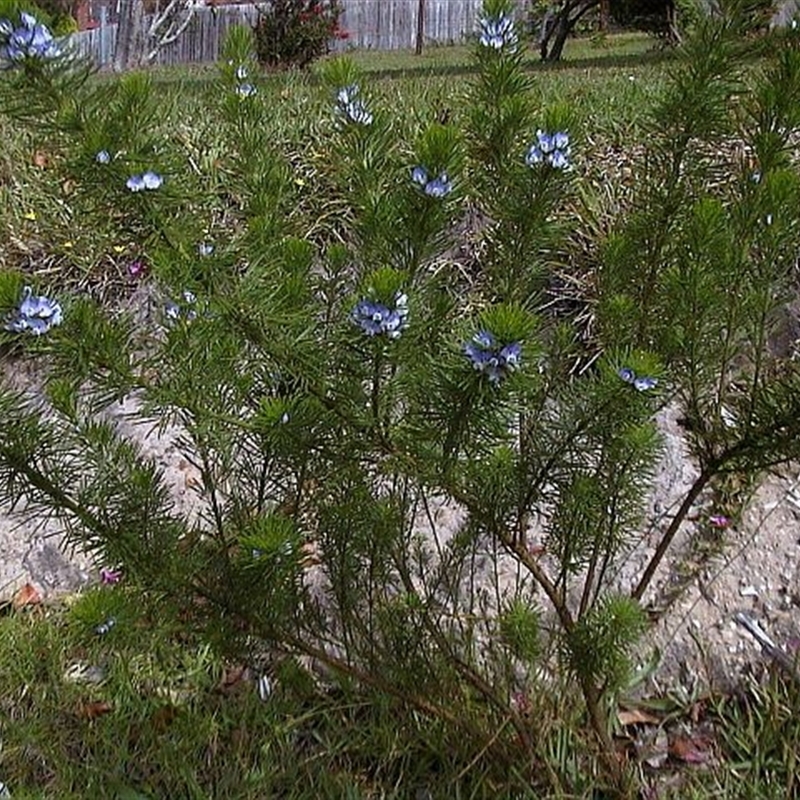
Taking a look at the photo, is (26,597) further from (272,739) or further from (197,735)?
(272,739)

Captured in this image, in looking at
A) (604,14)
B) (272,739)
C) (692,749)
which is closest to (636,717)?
(692,749)

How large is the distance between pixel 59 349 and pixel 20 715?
4.30ft

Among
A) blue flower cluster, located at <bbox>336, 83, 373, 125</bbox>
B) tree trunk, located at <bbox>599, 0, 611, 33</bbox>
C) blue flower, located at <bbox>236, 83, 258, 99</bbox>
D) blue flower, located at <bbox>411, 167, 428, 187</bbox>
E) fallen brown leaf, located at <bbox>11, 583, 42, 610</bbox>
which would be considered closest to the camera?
blue flower, located at <bbox>411, 167, 428, 187</bbox>

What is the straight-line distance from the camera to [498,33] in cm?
140

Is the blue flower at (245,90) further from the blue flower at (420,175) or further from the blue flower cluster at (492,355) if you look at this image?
the blue flower cluster at (492,355)

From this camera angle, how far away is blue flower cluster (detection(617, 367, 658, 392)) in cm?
→ 118

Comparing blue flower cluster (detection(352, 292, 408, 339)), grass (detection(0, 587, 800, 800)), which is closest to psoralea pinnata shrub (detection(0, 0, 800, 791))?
blue flower cluster (detection(352, 292, 408, 339))

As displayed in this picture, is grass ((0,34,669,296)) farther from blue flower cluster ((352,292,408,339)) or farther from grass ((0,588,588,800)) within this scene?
blue flower cluster ((352,292,408,339))

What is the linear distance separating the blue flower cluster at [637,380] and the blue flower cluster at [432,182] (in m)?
0.30

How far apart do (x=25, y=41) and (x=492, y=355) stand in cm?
61

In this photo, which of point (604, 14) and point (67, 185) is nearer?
point (67, 185)

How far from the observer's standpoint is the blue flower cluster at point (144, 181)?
3.84 feet

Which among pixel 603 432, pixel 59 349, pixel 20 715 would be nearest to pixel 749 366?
pixel 603 432

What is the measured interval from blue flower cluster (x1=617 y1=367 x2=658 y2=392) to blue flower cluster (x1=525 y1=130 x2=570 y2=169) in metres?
0.28
